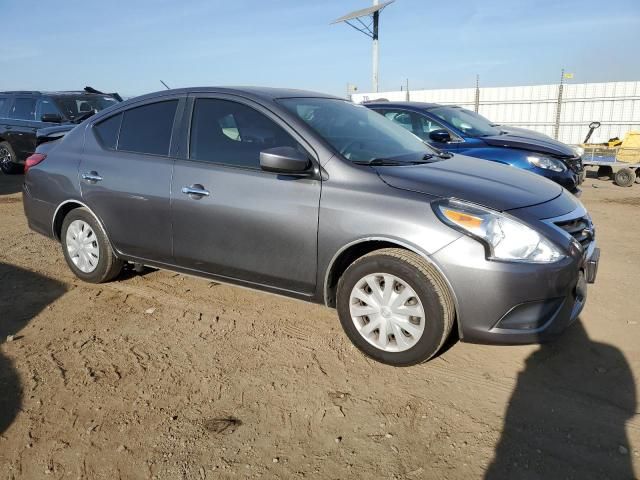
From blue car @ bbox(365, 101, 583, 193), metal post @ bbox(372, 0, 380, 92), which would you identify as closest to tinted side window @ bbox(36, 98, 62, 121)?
blue car @ bbox(365, 101, 583, 193)

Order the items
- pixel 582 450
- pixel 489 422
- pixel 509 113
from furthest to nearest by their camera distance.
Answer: pixel 509 113 < pixel 489 422 < pixel 582 450

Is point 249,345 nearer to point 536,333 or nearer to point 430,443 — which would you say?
point 430,443

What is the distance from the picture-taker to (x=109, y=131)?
14.0 feet

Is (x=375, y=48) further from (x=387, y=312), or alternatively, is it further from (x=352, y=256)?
(x=387, y=312)

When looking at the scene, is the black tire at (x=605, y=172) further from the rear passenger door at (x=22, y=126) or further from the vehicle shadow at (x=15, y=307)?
the rear passenger door at (x=22, y=126)

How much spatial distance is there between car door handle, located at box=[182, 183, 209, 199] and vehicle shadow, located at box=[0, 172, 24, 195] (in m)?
7.57

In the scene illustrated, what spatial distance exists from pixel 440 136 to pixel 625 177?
598cm

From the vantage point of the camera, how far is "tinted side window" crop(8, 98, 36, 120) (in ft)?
33.8

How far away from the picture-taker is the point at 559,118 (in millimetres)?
15102

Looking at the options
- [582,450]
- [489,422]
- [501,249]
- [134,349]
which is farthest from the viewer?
[134,349]

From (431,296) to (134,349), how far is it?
1930mm

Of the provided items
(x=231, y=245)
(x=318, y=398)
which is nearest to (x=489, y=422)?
(x=318, y=398)

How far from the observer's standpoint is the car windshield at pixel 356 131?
11.2ft

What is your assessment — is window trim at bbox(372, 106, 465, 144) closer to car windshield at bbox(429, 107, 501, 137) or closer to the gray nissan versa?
car windshield at bbox(429, 107, 501, 137)
